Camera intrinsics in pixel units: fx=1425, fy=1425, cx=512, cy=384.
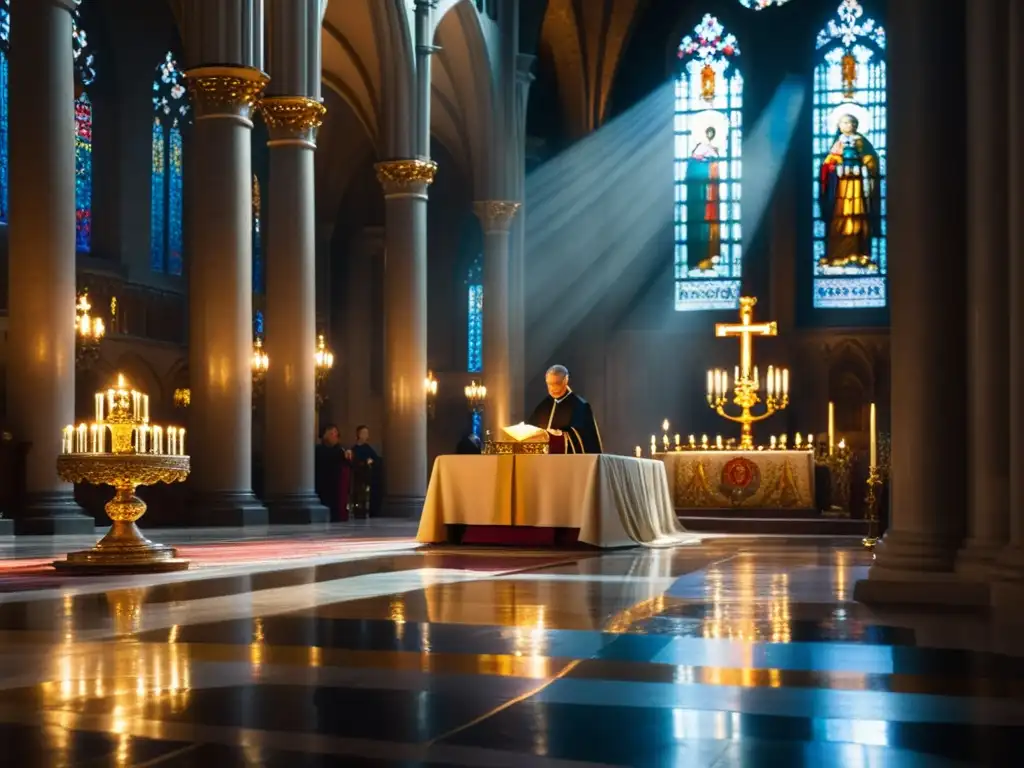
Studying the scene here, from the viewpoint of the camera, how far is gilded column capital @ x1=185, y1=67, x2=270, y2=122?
16922 mm

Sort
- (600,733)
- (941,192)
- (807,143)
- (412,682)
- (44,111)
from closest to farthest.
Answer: (600,733)
(412,682)
(941,192)
(44,111)
(807,143)

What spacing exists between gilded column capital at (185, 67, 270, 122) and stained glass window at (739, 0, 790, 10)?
18.8 metres

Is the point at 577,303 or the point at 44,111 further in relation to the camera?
the point at 577,303

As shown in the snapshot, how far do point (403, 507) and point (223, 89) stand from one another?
29.1ft

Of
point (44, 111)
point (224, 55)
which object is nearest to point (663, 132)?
point (224, 55)

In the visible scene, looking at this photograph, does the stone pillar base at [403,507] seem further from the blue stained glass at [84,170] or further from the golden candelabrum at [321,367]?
the blue stained glass at [84,170]

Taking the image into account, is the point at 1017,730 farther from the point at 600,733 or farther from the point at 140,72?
the point at 140,72

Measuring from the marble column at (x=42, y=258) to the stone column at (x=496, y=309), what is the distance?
47.8 ft

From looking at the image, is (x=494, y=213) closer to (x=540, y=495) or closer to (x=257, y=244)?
(x=257, y=244)

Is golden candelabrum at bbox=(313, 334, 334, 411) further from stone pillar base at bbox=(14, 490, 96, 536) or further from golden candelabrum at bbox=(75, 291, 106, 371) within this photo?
stone pillar base at bbox=(14, 490, 96, 536)

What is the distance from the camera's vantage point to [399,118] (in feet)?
77.4

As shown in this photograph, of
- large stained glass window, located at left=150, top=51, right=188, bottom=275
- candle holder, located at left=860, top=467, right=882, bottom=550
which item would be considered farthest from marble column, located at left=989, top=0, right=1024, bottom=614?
large stained glass window, located at left=150, top=51, right=188, bottom=275

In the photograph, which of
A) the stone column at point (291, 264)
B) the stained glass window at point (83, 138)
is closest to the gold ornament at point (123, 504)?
the stone column at point (291, 264)

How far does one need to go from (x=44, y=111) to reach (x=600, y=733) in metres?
13.1
